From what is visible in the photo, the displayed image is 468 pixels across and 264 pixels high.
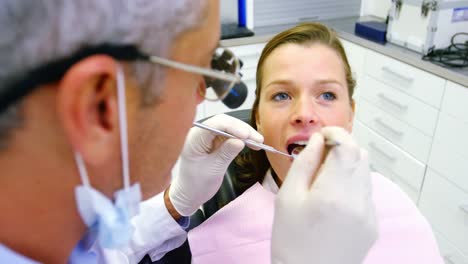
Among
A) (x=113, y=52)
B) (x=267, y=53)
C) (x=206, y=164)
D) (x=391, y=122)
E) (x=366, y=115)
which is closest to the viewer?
(x=113, y=52)

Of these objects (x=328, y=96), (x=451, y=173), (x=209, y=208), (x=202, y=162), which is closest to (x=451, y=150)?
(x=451, y=173)

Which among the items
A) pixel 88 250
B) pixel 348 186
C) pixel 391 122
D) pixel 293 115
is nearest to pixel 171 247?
pixel 88 250

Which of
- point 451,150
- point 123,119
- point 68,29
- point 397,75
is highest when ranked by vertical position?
point 68,29

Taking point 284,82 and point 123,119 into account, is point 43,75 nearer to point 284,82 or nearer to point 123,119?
point 123,119

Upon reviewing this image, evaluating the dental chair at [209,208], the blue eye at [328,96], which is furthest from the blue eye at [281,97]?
the dental chair at [209,208]

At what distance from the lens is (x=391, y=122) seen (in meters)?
2.37

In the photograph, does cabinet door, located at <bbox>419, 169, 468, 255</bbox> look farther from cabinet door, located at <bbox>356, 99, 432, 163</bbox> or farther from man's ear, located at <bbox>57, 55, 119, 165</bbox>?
man's ear, located at <bbox>57, 55, 119, 165</bbox>

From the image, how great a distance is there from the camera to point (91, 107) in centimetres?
48

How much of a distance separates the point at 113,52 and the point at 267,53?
910 millimetres

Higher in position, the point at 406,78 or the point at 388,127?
the point at 406,78

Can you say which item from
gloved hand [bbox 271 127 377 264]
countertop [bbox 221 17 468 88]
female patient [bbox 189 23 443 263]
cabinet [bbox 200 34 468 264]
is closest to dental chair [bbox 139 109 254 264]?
female patient [bbox 189 23 443 263]

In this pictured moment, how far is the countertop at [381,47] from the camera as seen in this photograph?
6.20ft

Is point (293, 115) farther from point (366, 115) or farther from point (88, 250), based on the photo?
point (366, 115)

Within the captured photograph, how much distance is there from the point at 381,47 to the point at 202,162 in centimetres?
165
